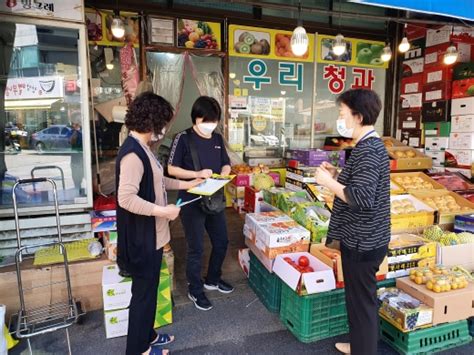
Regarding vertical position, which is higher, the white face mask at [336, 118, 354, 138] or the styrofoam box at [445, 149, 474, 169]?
the white face mask at [336, 118, 354, 138]

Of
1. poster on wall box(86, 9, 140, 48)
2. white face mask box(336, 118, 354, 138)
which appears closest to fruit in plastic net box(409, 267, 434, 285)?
white face mask box(336, 118, 354, 138)

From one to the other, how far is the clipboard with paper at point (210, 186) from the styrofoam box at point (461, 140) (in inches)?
197

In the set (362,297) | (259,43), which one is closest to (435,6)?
(362,297)

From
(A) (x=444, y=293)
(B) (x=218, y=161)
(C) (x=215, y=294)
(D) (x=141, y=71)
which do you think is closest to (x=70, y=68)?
(D) (x=141, y=71)

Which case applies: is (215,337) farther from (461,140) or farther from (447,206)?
(461,140)

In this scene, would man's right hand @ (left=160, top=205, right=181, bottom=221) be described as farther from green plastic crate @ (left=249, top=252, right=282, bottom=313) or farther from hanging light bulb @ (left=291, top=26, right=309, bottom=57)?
hanging light bulb @ (left=291, top=26, right=309, bottom=57)

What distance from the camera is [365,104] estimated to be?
1888 mm

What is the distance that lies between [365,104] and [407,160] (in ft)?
12.5

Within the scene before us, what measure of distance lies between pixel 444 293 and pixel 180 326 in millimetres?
2099

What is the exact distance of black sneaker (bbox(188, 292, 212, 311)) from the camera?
3.02m

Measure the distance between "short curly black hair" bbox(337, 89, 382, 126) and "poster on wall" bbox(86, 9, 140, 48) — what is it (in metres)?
4.31

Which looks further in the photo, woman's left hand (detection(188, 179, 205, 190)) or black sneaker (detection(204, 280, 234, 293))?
black sneaker (detection(204, 280, 234, 293))

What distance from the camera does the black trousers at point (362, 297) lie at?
1965 mm

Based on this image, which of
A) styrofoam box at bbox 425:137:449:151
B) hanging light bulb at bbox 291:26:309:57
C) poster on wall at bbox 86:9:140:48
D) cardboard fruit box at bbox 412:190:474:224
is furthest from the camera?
styrofoam box at bbox 425:137:449:151
